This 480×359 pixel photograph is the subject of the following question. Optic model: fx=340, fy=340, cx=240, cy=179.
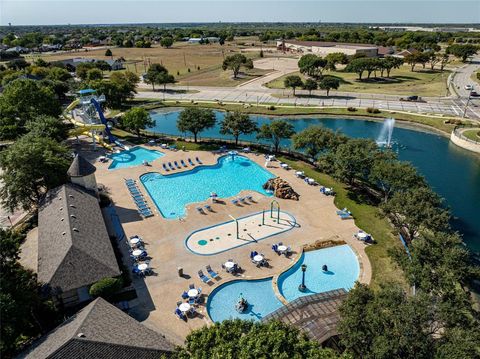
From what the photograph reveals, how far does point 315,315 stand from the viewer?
24.8 m

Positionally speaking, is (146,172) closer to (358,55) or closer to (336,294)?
(336,294)

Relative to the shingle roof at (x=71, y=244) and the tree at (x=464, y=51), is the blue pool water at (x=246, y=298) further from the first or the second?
the tree at (x=464, y=51)

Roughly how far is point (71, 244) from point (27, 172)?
15436 mm

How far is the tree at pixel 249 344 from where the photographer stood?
53.5ft

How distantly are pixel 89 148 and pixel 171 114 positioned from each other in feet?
99.5

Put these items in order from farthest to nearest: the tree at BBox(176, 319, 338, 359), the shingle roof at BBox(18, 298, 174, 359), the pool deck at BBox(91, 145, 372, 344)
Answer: the pool deck at BBox(91, 145, 372, 344) < the shingle roof at BBox(18, 298, 174, 359) < the tree at BBox(176, 319, 338, 359)

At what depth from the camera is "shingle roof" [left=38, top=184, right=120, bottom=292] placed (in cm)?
2761

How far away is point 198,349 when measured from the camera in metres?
17.4

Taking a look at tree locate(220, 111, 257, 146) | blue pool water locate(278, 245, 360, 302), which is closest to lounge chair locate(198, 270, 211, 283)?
blue pool water locate(278, 245, 360, 302)

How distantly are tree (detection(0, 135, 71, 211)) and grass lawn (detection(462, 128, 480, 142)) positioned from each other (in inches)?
2810

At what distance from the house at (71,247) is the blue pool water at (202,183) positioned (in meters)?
10.6

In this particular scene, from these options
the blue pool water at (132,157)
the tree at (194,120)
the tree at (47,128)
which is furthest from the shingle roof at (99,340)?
the tree at (194,120)

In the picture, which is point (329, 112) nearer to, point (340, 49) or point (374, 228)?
point (374, 228)

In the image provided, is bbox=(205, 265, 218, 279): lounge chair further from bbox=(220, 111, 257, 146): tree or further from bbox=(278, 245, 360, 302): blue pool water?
bbox=(220, 111, 257, 146): tree
